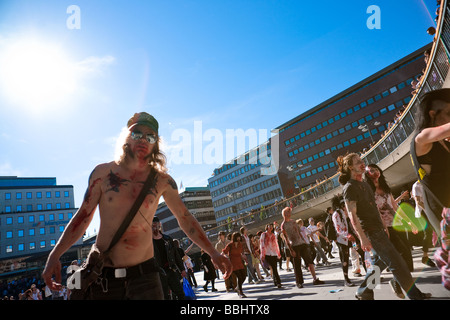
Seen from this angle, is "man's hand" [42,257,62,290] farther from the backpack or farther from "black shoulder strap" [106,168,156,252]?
the backpack

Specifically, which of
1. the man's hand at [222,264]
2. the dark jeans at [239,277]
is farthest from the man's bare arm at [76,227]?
the dark jeans at [239,277]

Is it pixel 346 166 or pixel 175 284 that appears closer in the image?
pixel 346 166

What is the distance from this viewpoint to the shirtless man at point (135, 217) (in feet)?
6.84

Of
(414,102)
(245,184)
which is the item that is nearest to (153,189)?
(414,102)

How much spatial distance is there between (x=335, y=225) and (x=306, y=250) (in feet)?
3.49

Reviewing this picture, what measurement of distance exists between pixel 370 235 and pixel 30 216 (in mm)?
79646

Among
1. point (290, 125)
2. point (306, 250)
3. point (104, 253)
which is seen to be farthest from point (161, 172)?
point (290, 125)

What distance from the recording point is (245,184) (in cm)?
7994

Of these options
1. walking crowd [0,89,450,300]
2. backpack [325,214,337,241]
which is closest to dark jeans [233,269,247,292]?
walking crowd [0,89,450,300]

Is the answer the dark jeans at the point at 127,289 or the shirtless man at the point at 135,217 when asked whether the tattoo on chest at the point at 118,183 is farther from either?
the dark jeans at the point at 127,289

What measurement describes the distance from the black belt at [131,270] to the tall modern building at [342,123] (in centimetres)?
4770

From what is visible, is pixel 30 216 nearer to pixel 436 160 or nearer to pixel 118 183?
pixel 118 183

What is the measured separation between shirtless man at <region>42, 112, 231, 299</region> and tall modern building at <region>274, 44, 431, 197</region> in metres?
47.2

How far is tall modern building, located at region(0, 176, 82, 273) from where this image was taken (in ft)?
204
